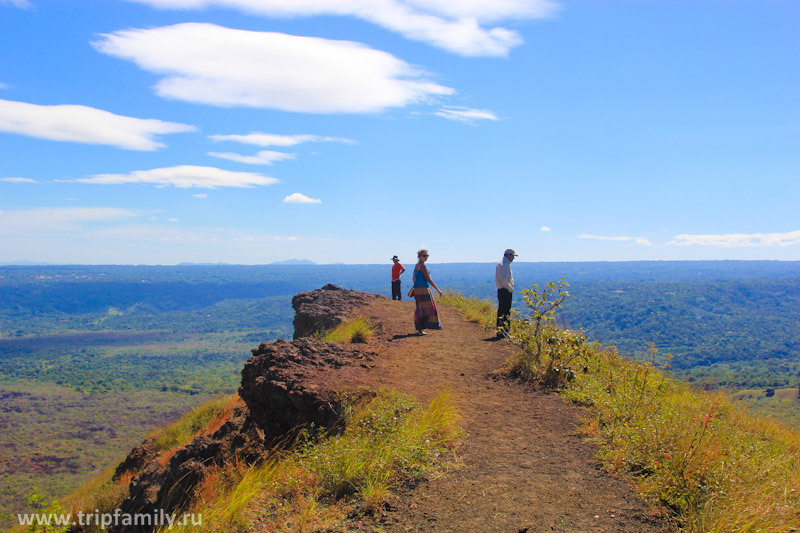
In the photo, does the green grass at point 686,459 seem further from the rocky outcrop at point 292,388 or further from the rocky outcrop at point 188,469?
the rocky outcrop at point 188,469

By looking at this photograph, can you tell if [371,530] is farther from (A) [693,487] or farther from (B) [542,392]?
(B) [542,392]

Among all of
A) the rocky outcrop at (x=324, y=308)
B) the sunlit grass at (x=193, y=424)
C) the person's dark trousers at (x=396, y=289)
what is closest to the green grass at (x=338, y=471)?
the sunlit grass at (x=193, y=424)

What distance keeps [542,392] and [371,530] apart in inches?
172

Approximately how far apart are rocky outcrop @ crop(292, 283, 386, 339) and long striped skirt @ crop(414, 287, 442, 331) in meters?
2.10

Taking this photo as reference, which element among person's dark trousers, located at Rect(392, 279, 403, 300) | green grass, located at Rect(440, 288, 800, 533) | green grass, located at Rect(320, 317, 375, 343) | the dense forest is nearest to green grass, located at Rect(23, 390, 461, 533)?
green grass, located at Rect(440, 288, 800, 533)

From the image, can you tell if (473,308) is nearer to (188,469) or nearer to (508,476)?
(508,476)

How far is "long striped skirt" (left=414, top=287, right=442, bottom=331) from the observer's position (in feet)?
38.4

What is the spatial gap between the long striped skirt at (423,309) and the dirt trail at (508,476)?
10.5 feet

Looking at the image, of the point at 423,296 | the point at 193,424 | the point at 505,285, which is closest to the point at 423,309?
the point at 423,296

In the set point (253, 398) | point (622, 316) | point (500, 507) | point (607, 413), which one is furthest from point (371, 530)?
point (622, 316)

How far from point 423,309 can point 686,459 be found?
787 centimetres

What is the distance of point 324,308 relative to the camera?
14.5 m

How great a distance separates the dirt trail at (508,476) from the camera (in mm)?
3820

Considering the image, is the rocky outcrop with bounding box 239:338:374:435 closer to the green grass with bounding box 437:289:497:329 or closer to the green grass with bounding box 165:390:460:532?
the green grass with bounding box 165:390:460:532
